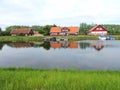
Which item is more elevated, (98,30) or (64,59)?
(98,30)

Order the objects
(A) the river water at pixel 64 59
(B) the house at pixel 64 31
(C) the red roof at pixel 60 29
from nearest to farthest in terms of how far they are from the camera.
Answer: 1. (A) the river water at pixel 64 59
2. (B) the house at pixel 64 31
3. (C) the red roof at pixel 60 29

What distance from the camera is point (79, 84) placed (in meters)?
7.77

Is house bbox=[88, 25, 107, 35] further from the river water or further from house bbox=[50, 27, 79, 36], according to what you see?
the river water

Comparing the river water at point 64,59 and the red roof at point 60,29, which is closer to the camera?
the river water at point 64,59

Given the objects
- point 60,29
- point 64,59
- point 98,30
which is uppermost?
point 60,29

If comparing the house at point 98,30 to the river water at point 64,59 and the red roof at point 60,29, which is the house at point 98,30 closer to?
the red roof at point 60,29

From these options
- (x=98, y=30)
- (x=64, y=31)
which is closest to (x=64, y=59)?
(x=64, y=31)

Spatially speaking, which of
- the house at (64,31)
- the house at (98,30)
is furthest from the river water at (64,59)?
the house at (98,30)

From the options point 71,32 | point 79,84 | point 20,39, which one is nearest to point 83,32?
point 71,32

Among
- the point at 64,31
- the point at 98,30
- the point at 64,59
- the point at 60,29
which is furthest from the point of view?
the point at 60,29

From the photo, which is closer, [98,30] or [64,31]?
[98,30]

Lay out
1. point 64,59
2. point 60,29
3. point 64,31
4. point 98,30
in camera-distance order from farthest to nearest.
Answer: point 60,29
point 64,31
point 98,30
point 64,59

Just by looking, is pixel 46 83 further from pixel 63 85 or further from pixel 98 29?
pixel 98 29

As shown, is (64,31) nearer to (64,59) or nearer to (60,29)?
(60,29)
